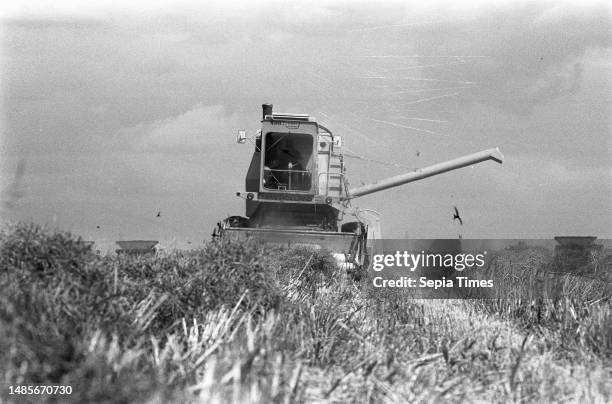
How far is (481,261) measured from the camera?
1664 centimetres

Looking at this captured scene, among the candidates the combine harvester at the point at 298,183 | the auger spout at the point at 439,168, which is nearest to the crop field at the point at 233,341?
the combine harvester at the point at 298,183

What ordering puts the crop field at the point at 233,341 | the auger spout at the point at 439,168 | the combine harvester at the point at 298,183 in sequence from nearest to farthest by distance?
the crop field at the point at 233,341 → the combine harvester at the point at 298,183 → the auger spout at the point at 439,168

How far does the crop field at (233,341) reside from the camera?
4719 mm

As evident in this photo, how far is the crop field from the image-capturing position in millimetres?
4719

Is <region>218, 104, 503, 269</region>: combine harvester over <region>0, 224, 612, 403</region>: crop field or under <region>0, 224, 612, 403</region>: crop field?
over

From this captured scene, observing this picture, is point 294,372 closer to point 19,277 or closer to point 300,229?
point 19,277

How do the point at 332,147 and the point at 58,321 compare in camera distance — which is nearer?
the point at 58,321

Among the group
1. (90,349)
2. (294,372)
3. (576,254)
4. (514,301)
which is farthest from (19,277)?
(576,254)

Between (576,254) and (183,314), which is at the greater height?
(576,254)

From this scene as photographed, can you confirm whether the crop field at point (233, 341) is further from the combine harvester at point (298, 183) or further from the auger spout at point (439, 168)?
the auger spout at point (439, 168)

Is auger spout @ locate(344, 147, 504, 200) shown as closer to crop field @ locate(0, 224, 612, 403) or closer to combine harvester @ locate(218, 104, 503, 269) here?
combine harvester @ locate(218, 104, 503, 269)

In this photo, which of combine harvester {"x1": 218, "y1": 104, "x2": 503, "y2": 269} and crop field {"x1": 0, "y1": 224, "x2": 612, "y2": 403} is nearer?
crop field {"x1": 0, "y1": 224, "x2": 612, "y2": 403}

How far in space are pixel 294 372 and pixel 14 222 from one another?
2762 millimetres

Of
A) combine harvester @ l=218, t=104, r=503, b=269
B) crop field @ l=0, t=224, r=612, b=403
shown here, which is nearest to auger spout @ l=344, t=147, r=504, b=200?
combine harvester @ l=218, t=104, r=503, b=269
